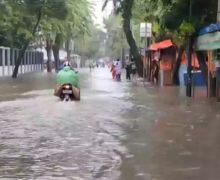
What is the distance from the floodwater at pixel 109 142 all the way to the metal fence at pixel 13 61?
110 ft

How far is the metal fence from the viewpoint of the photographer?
5253cm

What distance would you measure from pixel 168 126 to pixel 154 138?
2196 mm

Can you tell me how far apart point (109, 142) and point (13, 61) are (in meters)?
47.4

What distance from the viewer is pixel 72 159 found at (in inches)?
377

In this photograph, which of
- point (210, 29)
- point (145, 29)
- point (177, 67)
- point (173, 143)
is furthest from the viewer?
point (145, 29)

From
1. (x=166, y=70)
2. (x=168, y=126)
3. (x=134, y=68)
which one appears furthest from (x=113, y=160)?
(x=134, y=68)

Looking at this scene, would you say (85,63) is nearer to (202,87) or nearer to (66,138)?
(202,87)

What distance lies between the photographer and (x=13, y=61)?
190 feet

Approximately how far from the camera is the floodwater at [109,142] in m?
8.66

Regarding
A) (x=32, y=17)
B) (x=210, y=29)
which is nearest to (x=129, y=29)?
(x=32, y=17)

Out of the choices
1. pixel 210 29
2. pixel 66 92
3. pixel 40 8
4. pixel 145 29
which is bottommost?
pixel 66 92

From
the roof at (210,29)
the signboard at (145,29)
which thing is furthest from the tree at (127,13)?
the roof at (210,29)

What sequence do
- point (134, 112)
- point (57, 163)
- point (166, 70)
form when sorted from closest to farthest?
point (57, 163), point (134, 112), point (166, 70)

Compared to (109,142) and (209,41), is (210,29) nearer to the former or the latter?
(209,41)
